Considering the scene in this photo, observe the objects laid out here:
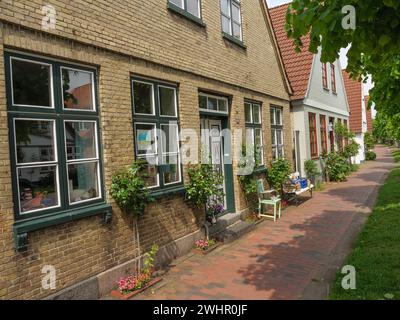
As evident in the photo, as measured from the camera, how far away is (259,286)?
5602mm

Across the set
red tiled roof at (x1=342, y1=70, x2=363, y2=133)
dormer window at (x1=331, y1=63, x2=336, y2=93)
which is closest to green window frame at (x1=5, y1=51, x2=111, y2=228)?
dormer window at (x1=331, y1=63, x2=336, y2=93)

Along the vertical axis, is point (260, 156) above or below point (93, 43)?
below

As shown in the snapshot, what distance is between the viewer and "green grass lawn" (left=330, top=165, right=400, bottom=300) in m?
4.99

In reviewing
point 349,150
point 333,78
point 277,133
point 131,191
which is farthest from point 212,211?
point 349,150

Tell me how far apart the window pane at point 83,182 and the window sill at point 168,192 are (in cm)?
118

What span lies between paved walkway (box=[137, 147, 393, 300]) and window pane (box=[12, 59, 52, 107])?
300 cm

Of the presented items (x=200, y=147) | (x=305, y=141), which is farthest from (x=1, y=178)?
(x=305, y=141)

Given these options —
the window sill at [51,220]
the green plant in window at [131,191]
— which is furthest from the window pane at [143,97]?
Answer: the window sill at [51,220]

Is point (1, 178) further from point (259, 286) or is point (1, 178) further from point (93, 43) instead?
point (259, 286)

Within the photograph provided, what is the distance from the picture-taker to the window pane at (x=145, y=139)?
20.7 feet

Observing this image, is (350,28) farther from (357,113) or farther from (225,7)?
(357,113)

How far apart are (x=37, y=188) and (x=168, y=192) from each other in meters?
2.57

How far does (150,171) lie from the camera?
657 cm
